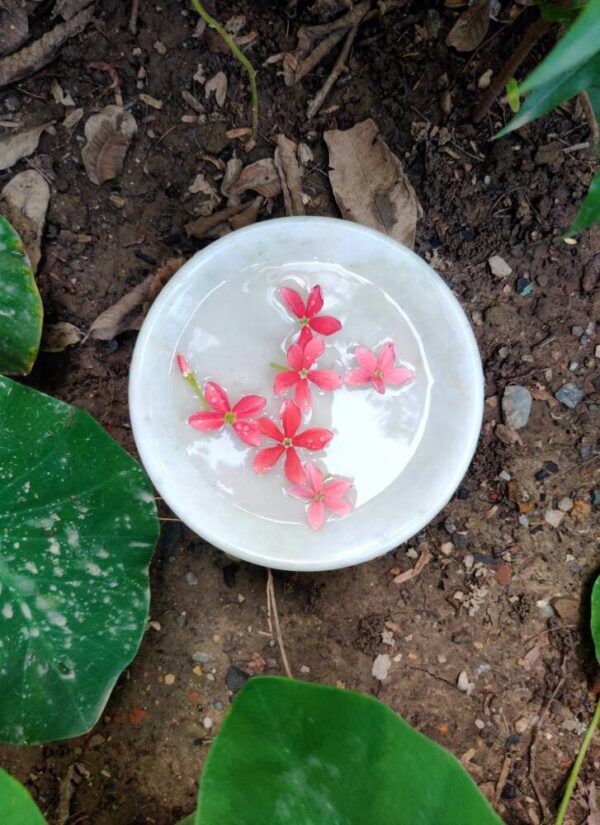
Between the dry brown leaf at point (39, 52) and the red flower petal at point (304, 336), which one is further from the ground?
the dry brown leaf at point (39, 52)

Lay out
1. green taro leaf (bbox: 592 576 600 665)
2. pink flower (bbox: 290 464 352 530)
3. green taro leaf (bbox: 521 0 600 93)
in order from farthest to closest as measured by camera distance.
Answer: green taro leaf (bbox: 592 576 600 665) < pink flower (bbox: 290 464 352 530) < green taro leaf (bbox: 521 0 600 93)

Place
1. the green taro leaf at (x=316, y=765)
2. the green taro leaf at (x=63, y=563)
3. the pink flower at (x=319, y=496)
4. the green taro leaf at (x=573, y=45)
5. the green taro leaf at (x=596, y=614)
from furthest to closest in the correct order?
1. the green taro leaf at (x=596, y=614)
2. the pink flower at (x=319, y=496)
3. the green taro leaf at (x=63, y=563)
4. the green taro leaf at (x=316, y=765)
5. the green taro leaf at (x=573, y=45)

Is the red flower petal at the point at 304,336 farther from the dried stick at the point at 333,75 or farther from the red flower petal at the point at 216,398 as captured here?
the dried stick at the point at 333,75

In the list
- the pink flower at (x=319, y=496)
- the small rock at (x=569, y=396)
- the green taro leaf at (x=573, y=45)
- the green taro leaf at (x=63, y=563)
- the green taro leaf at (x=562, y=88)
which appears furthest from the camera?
the small rock at (x=569, y=396)

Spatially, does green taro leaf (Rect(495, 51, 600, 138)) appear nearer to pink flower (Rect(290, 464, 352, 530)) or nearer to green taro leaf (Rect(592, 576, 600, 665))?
pink flower (Rect(290, 464, 352, 530))

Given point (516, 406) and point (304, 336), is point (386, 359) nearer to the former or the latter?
point (304, 336)

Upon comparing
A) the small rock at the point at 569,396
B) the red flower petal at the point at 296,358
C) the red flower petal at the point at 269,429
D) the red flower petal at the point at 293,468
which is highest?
the red flower petal at the point at 296,358

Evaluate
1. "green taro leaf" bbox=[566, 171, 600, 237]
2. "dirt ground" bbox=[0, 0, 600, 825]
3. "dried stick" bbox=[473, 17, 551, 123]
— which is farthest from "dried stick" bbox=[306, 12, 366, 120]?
"green taro leaf" bbox=[566, 171, 600, 237]

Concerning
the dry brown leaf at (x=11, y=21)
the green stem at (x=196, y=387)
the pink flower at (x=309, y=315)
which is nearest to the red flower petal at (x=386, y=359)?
the pink flower at (x=309, y=315)
